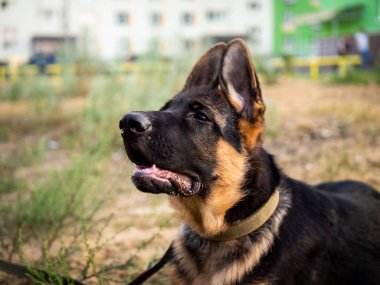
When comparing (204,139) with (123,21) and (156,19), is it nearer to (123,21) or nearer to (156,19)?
(123,21)

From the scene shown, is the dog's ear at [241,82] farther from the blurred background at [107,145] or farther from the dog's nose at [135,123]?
the blurred background at [107,145]

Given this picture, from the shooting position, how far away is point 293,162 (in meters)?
6.74

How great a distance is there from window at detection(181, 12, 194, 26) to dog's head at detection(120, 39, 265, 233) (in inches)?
2238

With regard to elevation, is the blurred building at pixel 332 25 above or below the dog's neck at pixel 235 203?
above

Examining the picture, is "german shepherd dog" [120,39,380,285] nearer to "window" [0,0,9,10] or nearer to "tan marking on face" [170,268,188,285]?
"tan marking on face" [170,268,188,285]

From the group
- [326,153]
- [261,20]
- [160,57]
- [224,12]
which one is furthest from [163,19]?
[326,153]

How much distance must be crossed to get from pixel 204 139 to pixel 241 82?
1.69 feet

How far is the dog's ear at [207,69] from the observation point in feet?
11.5

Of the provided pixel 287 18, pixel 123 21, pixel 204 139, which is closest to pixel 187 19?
pixel 123 21

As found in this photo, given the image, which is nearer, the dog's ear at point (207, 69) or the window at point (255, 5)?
the dog's ear at point (207, 69)

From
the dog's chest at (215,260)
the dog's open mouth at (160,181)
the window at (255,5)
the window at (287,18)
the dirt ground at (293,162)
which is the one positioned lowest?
the dirt ground at (293,162)

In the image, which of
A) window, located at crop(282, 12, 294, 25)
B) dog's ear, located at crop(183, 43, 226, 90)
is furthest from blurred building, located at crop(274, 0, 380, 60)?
dog's ear, located at crop(183, 43, 226, 90)

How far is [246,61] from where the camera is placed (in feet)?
9.77

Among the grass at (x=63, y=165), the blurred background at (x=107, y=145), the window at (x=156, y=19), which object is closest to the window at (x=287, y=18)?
the window at (x=156, y=19)
